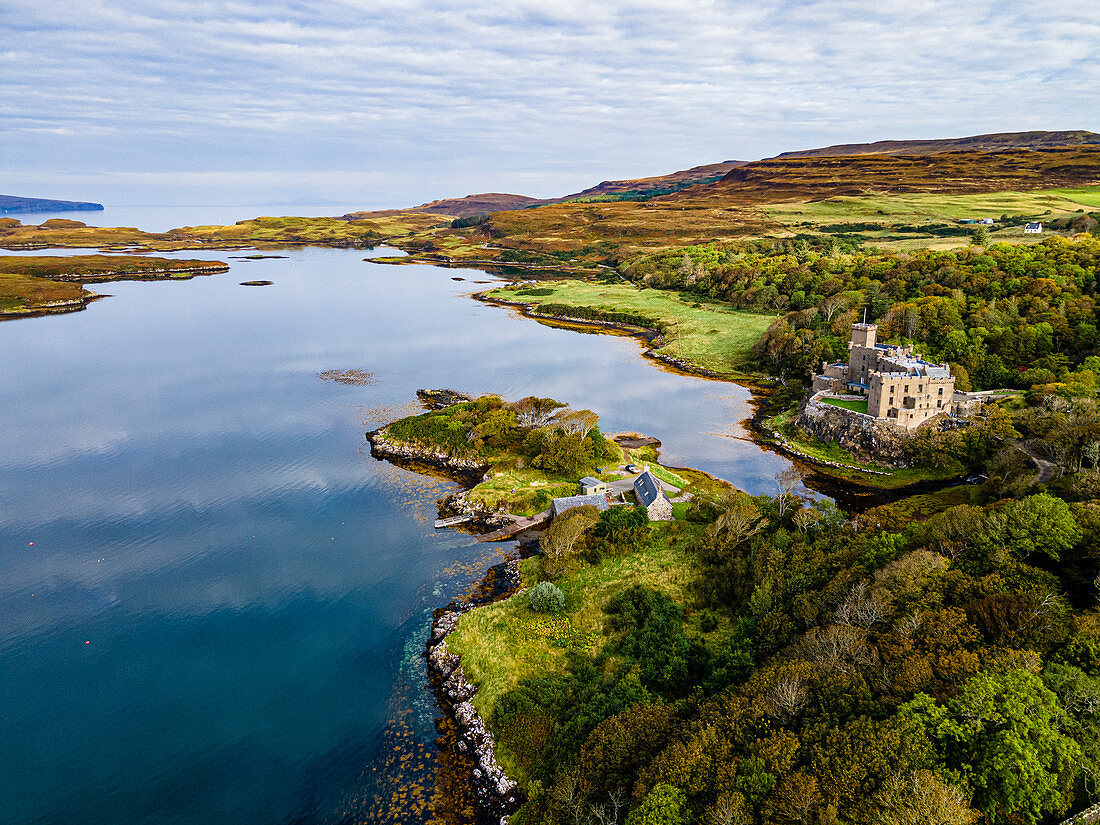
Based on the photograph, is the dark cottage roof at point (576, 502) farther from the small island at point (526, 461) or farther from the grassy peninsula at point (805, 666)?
the grassy peninsula at point (805, 666)

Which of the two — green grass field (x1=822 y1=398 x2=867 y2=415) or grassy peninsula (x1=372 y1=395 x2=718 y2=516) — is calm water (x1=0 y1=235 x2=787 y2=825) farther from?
green grass field (x1=822 y1=398 x2=867 y2=415)

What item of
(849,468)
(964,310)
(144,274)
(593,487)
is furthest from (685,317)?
(144,274)

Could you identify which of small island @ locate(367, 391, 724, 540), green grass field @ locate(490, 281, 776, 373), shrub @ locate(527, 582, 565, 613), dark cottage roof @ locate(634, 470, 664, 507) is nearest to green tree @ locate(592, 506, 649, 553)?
dark cottage roof @ locate(634, 470, 664, 507)

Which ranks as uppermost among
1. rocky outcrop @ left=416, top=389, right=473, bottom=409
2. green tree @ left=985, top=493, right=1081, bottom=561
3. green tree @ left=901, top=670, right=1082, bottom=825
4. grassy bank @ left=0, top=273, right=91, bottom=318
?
grassy bank @ left=0, top=273, right=91, bottom=318

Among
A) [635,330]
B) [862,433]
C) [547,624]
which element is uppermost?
[635,330]

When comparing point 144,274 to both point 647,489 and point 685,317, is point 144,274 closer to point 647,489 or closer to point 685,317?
point 685,317

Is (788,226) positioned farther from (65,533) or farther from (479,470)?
(65,533)

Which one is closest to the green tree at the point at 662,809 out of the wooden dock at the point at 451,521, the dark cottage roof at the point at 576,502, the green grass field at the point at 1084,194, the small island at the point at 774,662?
the small island at the point at 774,662

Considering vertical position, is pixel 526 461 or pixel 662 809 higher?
pixel 662 809
